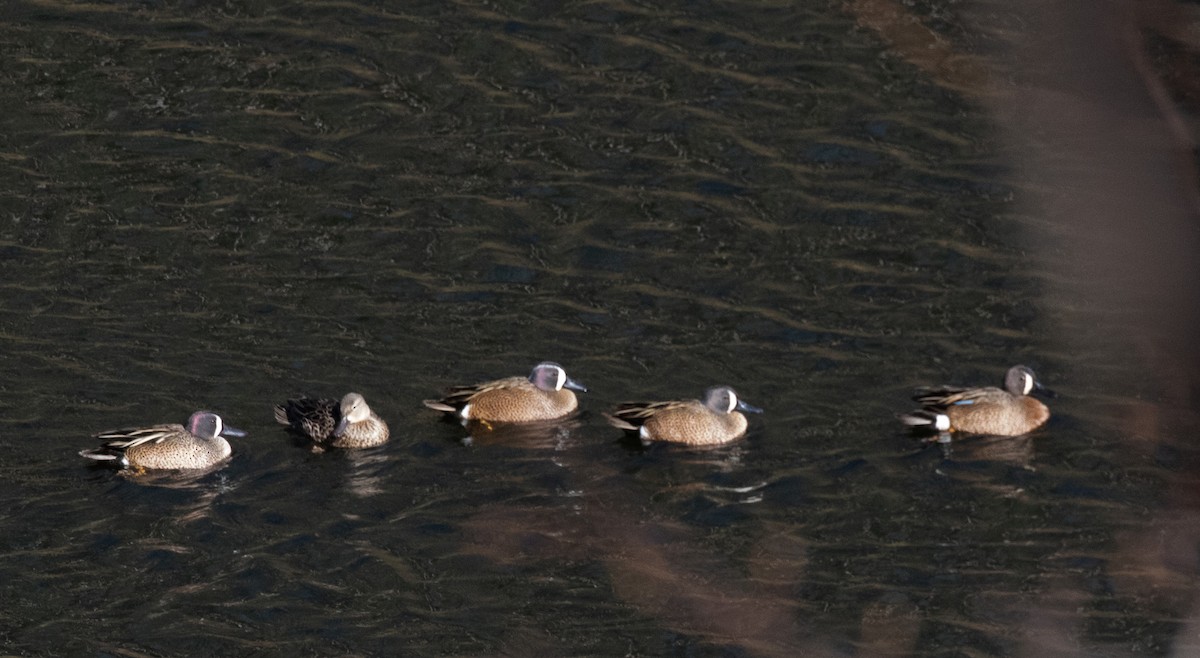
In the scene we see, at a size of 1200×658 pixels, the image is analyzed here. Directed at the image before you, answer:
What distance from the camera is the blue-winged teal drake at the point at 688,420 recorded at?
15.4 metres

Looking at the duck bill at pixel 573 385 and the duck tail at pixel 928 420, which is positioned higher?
the duck bill at pixel 573 385

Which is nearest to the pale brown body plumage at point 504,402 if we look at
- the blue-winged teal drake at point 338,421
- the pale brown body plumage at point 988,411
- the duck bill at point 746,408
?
the blue-winged teal drake at point 338,421

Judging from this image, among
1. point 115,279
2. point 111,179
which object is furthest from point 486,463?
point 111,179

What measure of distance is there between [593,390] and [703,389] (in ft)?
3.55

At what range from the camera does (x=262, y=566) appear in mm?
13016

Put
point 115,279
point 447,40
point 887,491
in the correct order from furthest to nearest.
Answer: point 447,40, point 115,279, point 887,491

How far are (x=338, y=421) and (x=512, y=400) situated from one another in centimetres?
180

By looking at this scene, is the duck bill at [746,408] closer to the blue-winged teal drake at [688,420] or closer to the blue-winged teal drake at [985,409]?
the blue-winged teal drake at [688,420]

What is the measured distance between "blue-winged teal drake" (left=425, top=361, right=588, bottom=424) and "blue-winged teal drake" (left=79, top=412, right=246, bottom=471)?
2.08 metres

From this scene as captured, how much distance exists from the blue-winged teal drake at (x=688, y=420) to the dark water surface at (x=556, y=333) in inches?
7.8

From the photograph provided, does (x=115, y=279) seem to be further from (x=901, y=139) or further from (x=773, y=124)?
(x=901, y=139)

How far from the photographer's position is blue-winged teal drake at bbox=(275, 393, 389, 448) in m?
14.9

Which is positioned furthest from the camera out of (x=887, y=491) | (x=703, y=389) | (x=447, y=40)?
(x=447, y=40)

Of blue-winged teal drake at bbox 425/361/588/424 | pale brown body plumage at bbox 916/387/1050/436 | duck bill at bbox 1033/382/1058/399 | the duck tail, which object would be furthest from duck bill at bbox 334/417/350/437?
duck bill at bbox 1033/382/1058/399
